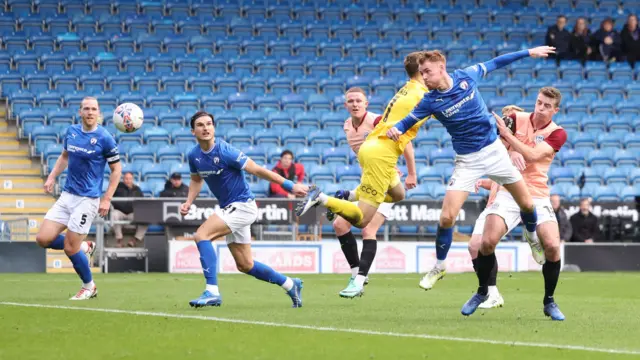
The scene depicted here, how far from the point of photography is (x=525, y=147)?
987 cm

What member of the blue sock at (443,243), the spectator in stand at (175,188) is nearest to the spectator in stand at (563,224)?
the spectator in stand at (175,188)

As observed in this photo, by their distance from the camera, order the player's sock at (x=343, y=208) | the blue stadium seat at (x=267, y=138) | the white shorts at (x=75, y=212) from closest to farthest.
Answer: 1. the player's sock at (x=343, y=208)
2. the white shorts at (x=75, y=212)
3. the blue stadium seat at (x=267, y=138)

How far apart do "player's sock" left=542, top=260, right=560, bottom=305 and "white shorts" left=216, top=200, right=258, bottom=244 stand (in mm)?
3018

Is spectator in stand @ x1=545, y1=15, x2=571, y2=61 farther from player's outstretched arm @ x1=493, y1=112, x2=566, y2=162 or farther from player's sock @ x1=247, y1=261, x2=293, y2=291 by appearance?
player's sock @ x1=247, y1=261, x2=293, y2=291

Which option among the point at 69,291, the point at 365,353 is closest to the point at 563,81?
the point at 69,291

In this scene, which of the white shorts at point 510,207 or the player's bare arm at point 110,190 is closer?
the white shorts at point 510,207

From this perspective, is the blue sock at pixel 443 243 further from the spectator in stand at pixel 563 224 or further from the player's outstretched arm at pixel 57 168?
the spectator in stand at pixel 563 224

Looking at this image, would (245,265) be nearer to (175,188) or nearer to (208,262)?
(208,262)

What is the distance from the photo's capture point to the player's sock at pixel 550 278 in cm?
973

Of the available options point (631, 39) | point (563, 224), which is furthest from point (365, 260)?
point (631, 39)

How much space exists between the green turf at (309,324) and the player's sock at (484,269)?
25cm

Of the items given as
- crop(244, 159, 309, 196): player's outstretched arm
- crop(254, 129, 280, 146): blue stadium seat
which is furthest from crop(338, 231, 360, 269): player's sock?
crop(254, 129, 280, 146): blue stadium seat

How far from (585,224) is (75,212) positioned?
42.0 feet

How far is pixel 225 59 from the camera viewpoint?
2814 cm
